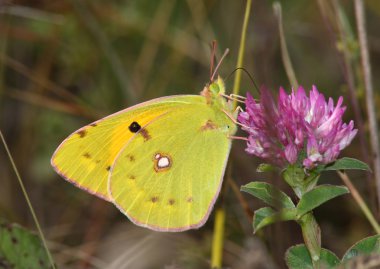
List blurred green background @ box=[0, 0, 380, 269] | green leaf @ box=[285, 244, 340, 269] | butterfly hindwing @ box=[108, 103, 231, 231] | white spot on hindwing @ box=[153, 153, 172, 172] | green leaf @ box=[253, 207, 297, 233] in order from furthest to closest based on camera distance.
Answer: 1. blurred green background @ box=[0, 0, 380, 269]
2. white spot on hindwing @ box=[153, 153, 172, 172]
3. butterfly hindwing @ box=[108, 103, 231, 231]
4. green leaf @ box=[285, 244, 340, 269]
5. green leaf @ box=[253, 207, 297, 233]

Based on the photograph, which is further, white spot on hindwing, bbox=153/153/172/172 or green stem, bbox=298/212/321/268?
white spot on hindwing, bbox=153/153/172/172

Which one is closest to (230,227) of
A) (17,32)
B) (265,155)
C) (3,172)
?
(265,155)

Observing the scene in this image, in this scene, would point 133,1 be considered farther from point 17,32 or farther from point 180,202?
point 180,202

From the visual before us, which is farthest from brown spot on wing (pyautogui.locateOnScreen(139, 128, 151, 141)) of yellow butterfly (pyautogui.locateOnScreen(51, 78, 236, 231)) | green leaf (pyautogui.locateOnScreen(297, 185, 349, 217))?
green leaf (pyautogui.locateOnScreen(297, 185, 349, 217))

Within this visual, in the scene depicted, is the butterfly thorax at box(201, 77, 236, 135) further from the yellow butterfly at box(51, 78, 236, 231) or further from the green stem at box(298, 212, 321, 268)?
the green stem at box(298, 212, 321, 268)

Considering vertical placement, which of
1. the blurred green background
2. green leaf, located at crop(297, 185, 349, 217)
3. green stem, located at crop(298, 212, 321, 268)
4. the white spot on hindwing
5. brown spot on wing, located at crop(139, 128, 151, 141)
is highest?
the blurred green background

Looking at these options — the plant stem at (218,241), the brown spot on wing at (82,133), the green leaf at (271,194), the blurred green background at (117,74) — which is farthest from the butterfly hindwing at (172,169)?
the blurred green background at (117,74)

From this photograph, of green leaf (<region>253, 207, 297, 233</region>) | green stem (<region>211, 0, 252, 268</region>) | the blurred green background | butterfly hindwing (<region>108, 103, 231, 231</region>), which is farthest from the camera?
the blurred green background
